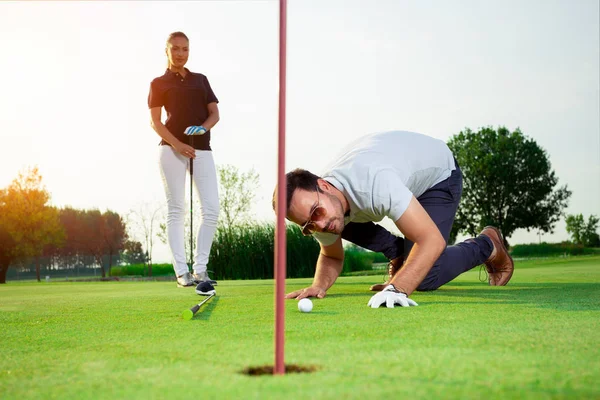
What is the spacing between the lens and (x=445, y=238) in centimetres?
414

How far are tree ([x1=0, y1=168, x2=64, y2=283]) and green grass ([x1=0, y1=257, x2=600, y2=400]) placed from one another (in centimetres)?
2031

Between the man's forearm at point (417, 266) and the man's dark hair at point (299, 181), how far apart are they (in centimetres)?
70

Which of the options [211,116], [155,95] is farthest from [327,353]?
[155,95]

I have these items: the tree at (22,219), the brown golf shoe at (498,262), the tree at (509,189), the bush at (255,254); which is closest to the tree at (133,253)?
the tree at (22,219)

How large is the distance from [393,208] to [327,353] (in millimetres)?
1495

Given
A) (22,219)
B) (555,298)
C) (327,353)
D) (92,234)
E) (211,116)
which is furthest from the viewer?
(92,234)

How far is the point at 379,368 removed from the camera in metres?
1.56

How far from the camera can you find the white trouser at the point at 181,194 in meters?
5.86

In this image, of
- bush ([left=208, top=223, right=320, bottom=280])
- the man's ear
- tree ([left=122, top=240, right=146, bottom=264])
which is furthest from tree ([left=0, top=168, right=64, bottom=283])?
the man's ear

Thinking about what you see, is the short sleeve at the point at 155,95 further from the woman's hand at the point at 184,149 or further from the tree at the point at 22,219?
the tree at the point at 22,219

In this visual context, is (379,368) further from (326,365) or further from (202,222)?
(202,222)

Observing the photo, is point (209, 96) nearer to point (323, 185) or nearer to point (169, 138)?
point (169, 138)

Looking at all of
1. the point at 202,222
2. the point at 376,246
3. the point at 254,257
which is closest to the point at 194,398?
the point at 376,246

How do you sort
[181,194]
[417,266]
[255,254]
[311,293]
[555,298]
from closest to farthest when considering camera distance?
[417,266] < [555,298] < [311,293] < [181,194] < [255,254]
